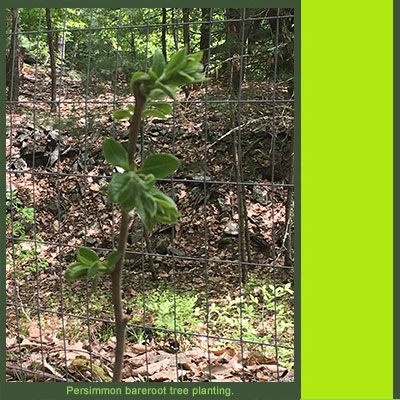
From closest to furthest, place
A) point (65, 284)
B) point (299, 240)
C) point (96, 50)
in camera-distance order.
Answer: point (299, 240)
point (96, 50)
point (65, 284)

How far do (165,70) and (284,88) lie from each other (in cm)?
236

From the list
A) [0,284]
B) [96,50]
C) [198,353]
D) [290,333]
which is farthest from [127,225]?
[96,50]

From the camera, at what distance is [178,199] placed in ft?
10.9

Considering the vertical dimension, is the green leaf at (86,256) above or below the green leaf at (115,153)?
below

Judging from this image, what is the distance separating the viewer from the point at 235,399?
1255mm

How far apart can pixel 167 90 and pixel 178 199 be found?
8.43 feet

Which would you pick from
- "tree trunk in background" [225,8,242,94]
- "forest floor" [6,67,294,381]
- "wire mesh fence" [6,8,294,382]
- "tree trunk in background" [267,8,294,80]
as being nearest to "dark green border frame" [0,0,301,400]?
"wire mesh fence" [6,8,294,382]

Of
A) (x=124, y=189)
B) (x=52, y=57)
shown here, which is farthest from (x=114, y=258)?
(x=52, y=57)

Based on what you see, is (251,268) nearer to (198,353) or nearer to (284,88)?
(284,88)

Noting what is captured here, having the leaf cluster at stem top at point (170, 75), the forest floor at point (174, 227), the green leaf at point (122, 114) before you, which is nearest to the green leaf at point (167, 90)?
the leaf cluster at stem top at point (170, 75)

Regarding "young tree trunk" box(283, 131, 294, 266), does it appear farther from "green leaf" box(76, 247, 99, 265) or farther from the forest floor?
"green leaf" box(76, 247, 99, 265)

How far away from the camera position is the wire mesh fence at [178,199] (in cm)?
234

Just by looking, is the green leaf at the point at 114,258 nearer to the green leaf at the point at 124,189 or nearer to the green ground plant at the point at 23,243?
the green leaf at the point at 124,189

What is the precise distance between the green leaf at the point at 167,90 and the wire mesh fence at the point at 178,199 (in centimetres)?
119
